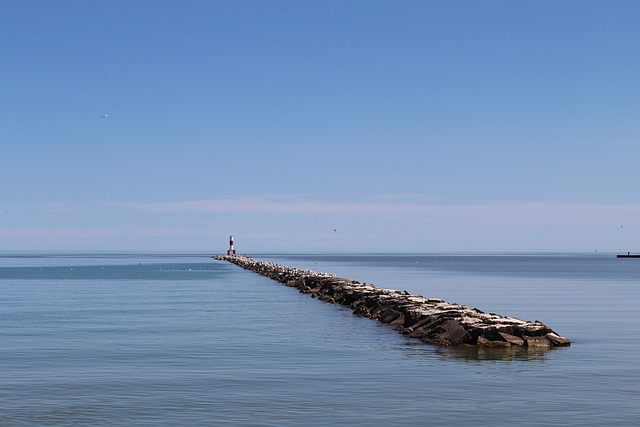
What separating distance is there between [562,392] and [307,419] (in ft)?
16.5

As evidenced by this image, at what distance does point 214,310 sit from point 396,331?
10718 millimetres

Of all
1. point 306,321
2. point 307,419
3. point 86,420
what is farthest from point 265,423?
point 306,321

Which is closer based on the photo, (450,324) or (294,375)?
(294,375)

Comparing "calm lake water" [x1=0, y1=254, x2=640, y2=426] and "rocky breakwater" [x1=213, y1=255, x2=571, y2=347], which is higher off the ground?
"rocky breakwater" [x1=213, y1=255, x2=571, y2=347]

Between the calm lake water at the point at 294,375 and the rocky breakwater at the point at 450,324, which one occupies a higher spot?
the rocky breakwater at the point at 450,324

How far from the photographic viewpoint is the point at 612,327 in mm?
25422

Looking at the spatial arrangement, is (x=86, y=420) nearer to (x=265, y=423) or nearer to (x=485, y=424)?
(x=265, y=423)

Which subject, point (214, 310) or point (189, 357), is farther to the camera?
point (214, 310)

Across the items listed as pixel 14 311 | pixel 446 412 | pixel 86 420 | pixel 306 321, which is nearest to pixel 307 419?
pixel 446 412

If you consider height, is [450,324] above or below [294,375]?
above

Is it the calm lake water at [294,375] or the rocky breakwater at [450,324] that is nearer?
the calm lake water at [294,375]

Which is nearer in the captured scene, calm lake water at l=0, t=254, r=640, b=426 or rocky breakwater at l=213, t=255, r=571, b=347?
calm lake water at l=0, t=254, r=640, b=426

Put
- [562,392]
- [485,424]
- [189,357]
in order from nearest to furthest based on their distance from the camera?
[485,424], [562,392], [189,357]

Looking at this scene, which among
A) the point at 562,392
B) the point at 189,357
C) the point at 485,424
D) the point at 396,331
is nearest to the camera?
the point at 485,424
